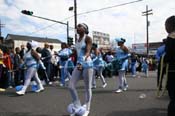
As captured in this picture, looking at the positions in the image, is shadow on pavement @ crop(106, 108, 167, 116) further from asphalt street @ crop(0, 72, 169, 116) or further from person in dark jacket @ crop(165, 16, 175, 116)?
person in dark jacket @ crop(165, 16, 175, 116)

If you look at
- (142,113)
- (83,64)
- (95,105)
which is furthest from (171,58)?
(95,105)

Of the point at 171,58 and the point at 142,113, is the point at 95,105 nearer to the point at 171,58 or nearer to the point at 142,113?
the point at 142,113

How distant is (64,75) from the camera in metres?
12.6

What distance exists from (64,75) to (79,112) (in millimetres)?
6442

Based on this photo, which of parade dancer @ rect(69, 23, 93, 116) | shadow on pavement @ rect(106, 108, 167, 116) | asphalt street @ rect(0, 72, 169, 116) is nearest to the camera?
parade dancer @ rect(69, 23, 93, 116)

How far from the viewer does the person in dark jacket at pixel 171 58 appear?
4840mm

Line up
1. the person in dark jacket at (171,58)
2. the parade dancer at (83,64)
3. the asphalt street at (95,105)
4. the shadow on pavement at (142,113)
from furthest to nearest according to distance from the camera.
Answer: the asphalt street at (95,105) → the shadow on pavement at (142,113) → the parade dancer at (83,64) → the person in dark jacket at (171,58)

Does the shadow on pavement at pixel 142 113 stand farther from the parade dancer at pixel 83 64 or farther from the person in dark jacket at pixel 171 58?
the person in dark jacket at pixel 171 58

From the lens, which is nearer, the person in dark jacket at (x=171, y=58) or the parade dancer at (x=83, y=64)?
the person in dark jacket at (x=171, y=58)

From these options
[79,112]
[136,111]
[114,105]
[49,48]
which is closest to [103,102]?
[114,105]

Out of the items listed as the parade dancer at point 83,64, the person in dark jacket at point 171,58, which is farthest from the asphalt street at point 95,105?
the person in dark jacket at point 171,58

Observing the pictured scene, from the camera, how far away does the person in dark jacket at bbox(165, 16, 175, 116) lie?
484 cm

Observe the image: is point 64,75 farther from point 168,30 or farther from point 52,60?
point 168,30

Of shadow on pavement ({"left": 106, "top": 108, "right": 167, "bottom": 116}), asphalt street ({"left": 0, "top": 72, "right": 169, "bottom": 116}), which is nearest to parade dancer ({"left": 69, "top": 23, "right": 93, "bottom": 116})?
asphalt street ({"left": 0, "top": 72, "right": 169, "bottom": 116})
